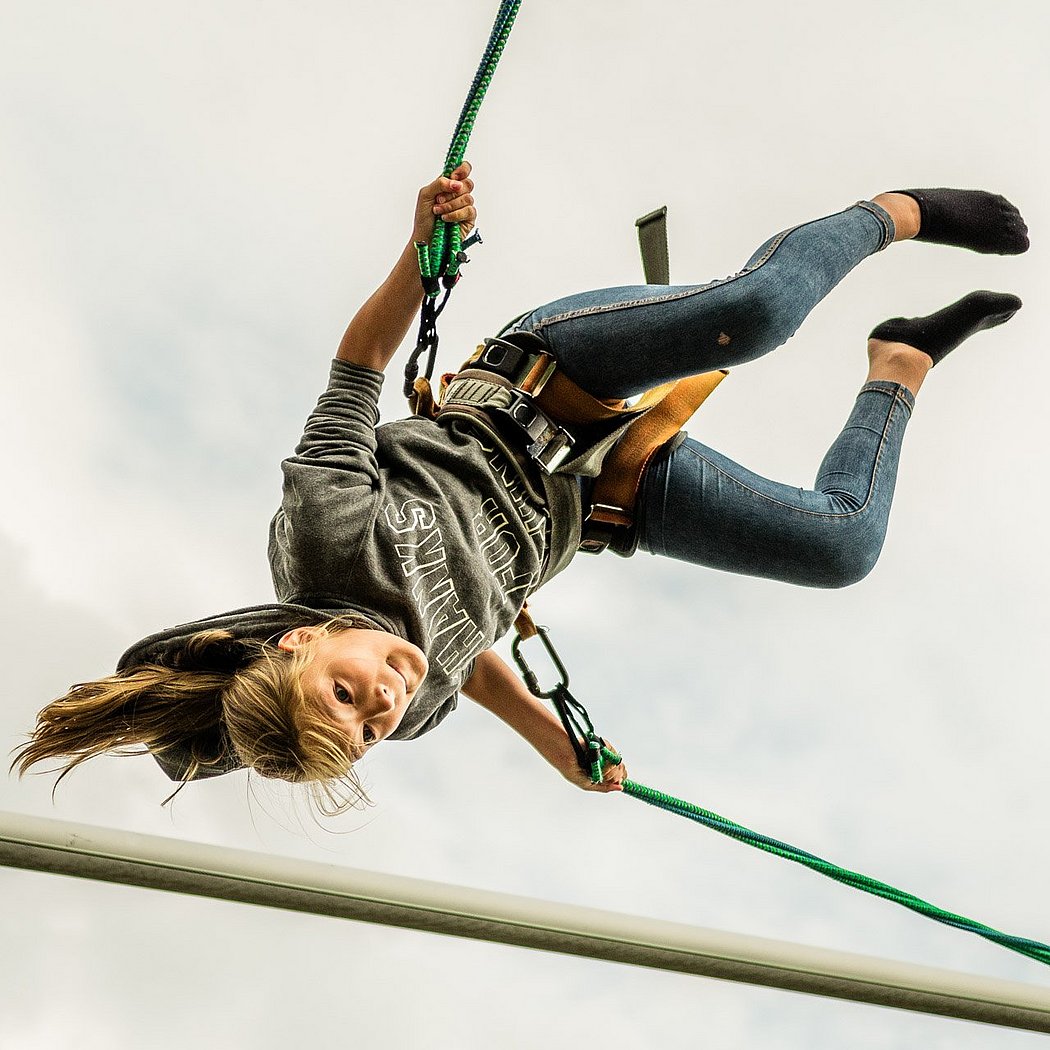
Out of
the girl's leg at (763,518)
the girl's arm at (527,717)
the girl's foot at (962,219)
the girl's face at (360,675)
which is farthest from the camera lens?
the girl's arm at (527,717)

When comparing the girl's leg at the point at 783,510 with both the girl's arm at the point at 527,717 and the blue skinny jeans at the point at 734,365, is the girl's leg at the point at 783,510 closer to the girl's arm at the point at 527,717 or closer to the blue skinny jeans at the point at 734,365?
the blue skinny jeans at the point at 734,365

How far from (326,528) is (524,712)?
1027mm

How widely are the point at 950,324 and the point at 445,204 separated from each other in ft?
4.95

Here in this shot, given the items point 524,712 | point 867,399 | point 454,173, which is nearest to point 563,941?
→ point 524,712

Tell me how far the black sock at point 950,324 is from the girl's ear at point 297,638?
1.78 metres

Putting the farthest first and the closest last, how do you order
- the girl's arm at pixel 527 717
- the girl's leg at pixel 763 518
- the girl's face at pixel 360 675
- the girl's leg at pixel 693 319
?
1. the girl's arm at pixel 527 717
2. the girl's leg at pixel 763 518
3. the girl's leg at pixel 693 319
4. the girl's face at pixel 360 675

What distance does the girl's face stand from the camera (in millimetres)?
2119

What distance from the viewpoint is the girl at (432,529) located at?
217 cm

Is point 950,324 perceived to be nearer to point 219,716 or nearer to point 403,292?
point 403,292

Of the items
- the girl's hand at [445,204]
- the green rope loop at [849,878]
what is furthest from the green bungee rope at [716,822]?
the girl's hand at [445,204]

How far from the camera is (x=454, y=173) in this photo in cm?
228

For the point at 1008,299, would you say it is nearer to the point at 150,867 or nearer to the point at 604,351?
the point at 604,351

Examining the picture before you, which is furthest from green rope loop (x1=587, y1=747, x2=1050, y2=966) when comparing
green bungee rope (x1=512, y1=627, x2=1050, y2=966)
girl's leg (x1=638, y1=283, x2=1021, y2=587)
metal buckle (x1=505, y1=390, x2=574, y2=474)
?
metal buckle (x1=505, y1=390, x2=574, y2=474)

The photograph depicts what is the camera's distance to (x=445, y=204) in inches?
89.3
